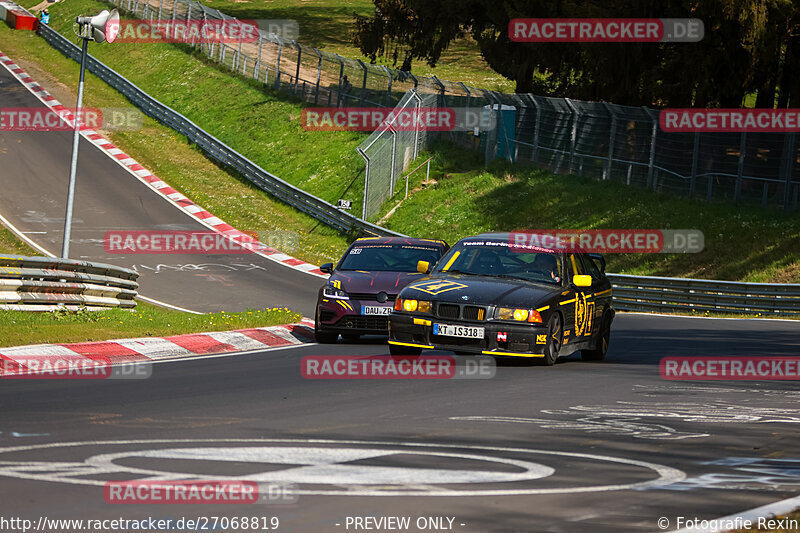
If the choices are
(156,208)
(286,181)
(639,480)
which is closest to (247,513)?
(639,480)

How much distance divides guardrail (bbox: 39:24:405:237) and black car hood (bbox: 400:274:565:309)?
1934 cm

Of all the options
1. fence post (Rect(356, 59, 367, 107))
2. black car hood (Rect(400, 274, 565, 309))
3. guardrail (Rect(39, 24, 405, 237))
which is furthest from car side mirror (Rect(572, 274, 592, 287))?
fence post (Rect(356, 59, 367, 107))

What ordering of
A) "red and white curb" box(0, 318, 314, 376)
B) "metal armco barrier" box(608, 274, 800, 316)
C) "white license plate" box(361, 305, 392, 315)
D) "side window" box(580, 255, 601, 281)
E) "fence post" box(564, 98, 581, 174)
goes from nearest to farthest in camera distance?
"red and white curb" box(0, 318, 314, 376) → "side window" box(580, 255, 601, 281) → "white license plate" box(361, 305, 392, 315) → "metal armco barrier" box(608, 274, 800, 316) → "fence post" box(564, 98, 581, 174)

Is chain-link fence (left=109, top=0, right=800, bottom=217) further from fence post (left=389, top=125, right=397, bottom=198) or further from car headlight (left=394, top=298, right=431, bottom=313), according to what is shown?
car headlight (left=394, top=298, right=431, bottom=313)

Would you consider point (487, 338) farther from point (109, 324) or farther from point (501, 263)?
point (109, 324)

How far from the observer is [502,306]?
42.8ft

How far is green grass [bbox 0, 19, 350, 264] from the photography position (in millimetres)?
38688

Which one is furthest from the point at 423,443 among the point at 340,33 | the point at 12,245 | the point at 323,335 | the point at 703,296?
the point at 340,33

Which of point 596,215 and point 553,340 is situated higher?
point 596,215

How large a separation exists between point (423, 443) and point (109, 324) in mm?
8814

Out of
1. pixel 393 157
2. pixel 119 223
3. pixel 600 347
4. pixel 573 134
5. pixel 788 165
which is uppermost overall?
pixel 573 134

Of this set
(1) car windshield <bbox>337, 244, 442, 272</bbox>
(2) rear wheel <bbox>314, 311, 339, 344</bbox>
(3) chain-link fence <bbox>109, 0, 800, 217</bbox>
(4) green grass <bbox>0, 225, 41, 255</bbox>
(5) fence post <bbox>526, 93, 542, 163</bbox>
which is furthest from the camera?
(5) fence post <bbox>526, 93, 542, 163</bbox>

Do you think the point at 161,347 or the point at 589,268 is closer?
the point at 161,347

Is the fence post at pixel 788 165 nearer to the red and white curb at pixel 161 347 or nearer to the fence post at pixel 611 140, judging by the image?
the fence post at pixel 611 140
